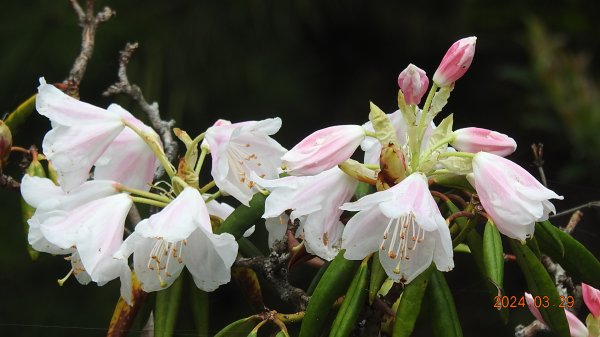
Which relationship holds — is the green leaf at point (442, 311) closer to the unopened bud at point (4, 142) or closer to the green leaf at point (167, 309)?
the green leaf at point (167, 309)

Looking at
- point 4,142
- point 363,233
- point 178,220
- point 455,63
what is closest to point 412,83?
point 455,63

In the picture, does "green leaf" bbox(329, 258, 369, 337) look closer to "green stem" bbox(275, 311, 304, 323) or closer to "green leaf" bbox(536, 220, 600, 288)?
"green stem" bbox(275, 311, 304, 323)

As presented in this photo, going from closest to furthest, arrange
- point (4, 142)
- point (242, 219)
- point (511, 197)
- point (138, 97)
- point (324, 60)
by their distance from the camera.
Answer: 1. point (511, 197)
2. point (242, 219)
3. point (4, 142)
4. point (138, 97)
5. point (324, 60)

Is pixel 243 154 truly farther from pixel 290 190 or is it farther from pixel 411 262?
pixel 411 262

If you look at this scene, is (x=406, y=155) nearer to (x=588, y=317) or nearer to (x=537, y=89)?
(x=588, y=317)

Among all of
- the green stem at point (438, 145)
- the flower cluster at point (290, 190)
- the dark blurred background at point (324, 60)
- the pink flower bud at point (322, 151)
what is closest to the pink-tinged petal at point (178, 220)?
the flower cluster at point (290, 190)

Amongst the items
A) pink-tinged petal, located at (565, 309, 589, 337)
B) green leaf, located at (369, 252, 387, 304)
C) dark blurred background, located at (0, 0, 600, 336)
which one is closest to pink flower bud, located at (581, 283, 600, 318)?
pink-tinged petal, located at (565, 309, 589, 337)
